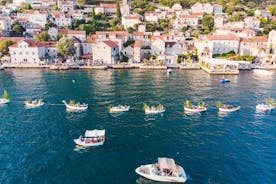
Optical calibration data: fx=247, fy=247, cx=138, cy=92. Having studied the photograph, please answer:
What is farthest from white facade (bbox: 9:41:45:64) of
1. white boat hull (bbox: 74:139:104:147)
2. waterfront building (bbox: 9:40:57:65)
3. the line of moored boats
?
white boat hull (bbox: 74:139:104:147)

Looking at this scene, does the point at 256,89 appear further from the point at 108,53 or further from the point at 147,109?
the point at 108,53

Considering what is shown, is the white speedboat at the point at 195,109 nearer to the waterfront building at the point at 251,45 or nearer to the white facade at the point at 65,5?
the waterfront building at the point at 251,45

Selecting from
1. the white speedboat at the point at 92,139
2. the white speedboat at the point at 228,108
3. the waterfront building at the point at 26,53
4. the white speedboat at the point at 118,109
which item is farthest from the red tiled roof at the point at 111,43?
the white speedboat at the point at 92,139

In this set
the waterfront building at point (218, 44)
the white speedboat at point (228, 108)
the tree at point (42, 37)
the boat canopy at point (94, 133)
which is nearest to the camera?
the boat canopy at point (94, 133)

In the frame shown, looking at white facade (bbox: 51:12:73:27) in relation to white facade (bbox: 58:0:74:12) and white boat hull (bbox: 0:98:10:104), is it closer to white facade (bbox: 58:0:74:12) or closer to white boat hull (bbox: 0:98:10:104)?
white facade (bbox: 58:0:74:12)

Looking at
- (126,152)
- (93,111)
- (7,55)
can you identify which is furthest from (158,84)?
(7,55)

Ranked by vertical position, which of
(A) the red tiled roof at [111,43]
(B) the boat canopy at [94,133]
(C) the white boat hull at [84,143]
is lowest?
(C) the white boat hull at [84,143]
